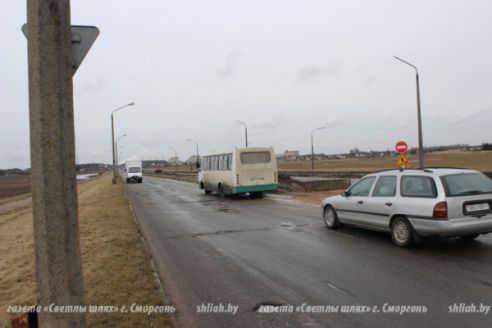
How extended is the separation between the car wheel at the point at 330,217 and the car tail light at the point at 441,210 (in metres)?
3.38

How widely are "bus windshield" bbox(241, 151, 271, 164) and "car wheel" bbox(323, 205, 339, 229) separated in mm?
10791

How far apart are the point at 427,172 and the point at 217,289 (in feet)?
16.5

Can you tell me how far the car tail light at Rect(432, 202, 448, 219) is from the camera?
25.0ft

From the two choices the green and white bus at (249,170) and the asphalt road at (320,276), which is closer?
the asphalt road at (320,276)

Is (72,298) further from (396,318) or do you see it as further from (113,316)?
(396,318)

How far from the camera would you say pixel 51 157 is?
3.10m

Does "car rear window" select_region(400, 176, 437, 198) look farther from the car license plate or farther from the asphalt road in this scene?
the asphalt road

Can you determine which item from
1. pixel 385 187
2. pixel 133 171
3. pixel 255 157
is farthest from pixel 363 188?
pixel 133 171

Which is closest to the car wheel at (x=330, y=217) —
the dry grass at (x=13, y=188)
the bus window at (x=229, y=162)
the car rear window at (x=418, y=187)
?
the car rear window at (x=418, y=187)

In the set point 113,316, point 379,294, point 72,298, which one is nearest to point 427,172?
point 379,294

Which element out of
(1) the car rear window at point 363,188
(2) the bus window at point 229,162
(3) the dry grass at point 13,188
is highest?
(2) the bus window at point 229,162

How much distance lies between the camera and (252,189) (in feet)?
71.8

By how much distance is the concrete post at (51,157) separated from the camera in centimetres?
310

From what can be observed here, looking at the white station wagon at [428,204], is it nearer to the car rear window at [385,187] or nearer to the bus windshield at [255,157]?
the car rear window at [385,187]
